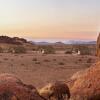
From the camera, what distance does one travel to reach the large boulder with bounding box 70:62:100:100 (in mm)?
9746

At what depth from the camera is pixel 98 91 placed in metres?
9.66

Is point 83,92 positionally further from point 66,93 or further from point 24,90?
point 24,90

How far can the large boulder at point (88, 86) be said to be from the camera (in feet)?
32.0

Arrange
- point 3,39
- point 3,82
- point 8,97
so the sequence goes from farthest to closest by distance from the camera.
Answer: point 3,39 < point 3,82 < point 8,97

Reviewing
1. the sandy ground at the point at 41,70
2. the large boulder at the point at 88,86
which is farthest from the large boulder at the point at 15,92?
the sandy ground at the point at 41,70

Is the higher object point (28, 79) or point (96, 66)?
point (96, 66)

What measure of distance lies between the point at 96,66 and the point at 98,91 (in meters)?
1.15

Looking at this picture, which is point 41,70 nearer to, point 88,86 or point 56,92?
point 88,86

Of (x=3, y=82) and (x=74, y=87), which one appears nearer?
(x=3, y=82)

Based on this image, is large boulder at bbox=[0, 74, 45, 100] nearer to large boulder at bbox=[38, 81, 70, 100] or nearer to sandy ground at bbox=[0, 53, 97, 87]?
large boulder at bbox=[38, 81, 70, 100]

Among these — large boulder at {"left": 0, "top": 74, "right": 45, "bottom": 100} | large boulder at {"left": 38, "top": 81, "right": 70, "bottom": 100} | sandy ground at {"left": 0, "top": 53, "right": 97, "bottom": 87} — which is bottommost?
sandy ground at {"left": 0, "top": 53, "right": 97, "bottom": 87}

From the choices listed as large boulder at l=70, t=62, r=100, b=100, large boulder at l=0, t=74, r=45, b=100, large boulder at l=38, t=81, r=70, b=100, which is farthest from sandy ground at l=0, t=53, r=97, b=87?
large boulder at l=0, t=74, r=45, b=100

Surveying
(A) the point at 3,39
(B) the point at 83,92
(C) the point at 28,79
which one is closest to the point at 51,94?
(B) the point at 83,92

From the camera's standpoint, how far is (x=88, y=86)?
32.8ft
